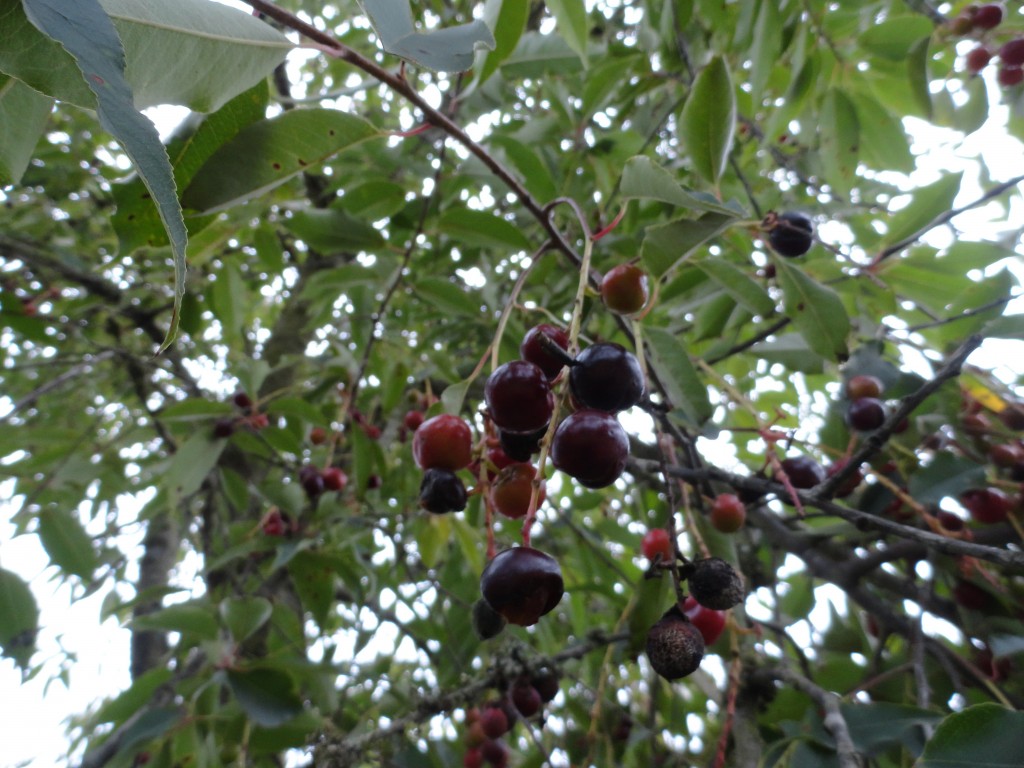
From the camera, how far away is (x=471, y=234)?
1.25 m

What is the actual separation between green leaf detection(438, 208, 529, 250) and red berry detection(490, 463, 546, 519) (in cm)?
57

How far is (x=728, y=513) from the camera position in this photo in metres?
1.00

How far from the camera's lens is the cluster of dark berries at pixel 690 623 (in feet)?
2.00

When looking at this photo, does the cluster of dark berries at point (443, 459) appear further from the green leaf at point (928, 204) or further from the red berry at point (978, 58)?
the red berry at point (978, 58)

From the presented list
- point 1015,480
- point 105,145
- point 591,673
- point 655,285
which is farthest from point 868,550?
point 105,145

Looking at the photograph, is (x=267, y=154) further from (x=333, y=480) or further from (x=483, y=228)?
(x=333, y=480)

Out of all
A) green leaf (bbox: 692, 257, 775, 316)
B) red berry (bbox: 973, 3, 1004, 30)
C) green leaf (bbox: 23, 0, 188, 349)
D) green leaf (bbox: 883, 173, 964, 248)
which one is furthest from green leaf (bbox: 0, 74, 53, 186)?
red berry (bbox: 973, 3, 1004, 30)

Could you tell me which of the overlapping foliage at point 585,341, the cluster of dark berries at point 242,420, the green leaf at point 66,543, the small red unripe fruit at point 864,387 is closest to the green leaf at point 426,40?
the overlapping foliage at point 585,341

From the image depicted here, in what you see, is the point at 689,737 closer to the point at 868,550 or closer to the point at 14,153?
the point at 868,550

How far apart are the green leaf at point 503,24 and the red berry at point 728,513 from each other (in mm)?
746

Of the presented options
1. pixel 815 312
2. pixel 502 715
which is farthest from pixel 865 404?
pixel 502 715

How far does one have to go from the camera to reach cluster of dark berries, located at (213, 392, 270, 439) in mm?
1576

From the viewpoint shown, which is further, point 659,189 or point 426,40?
point 659,189

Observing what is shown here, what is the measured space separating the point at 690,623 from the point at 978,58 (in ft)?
5.17
